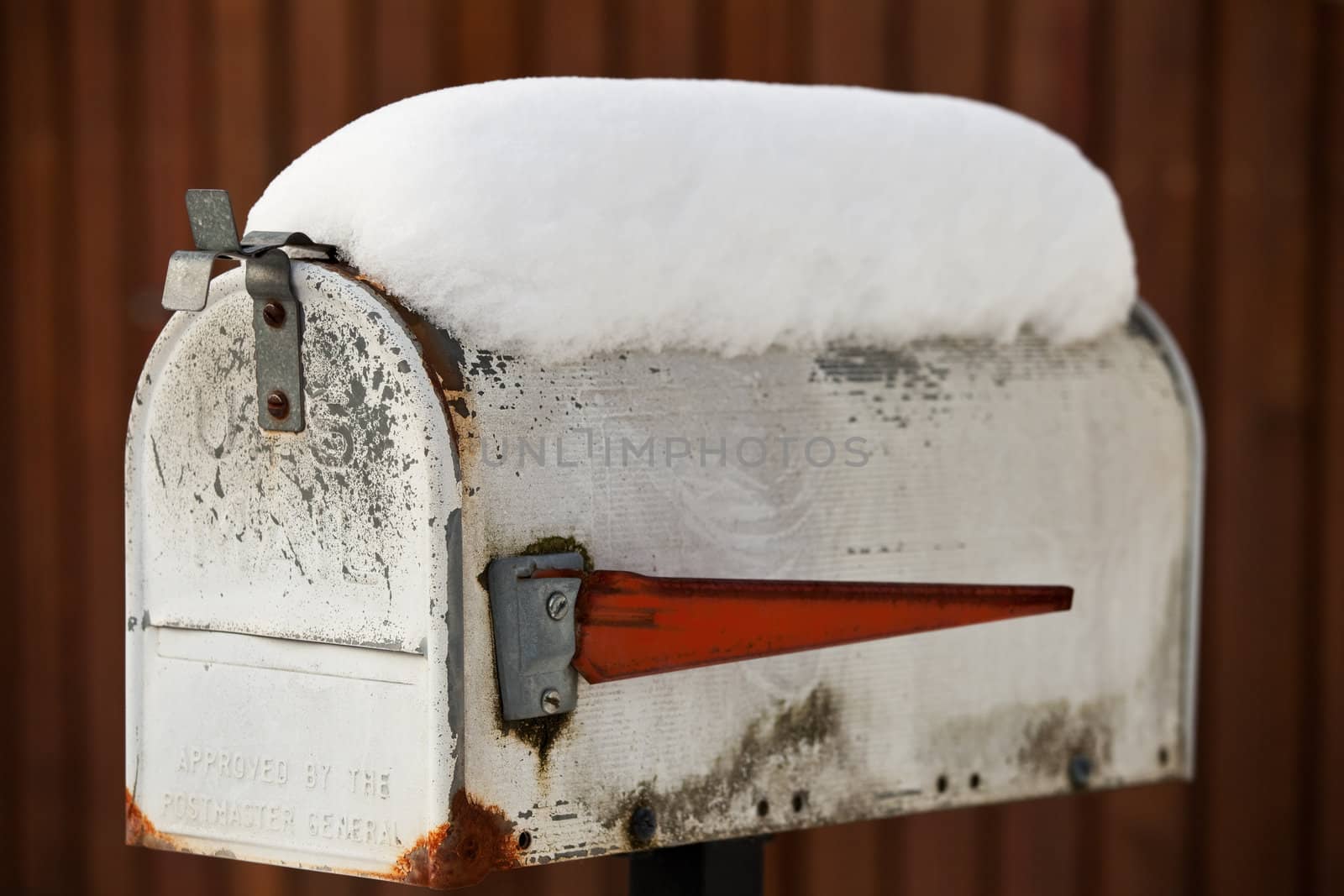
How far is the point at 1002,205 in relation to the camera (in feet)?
5.92

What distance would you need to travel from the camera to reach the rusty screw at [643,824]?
1.46 meters

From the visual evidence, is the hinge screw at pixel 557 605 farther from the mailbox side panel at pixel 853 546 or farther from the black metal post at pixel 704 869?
the black metal post at pixel 704 869

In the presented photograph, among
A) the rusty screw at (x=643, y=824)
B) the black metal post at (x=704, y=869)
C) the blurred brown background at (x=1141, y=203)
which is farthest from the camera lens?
the blurred brown background at (x=1141, y=203)

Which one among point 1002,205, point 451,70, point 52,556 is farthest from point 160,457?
point 52,556

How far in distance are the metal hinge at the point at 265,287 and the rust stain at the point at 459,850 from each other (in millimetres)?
338

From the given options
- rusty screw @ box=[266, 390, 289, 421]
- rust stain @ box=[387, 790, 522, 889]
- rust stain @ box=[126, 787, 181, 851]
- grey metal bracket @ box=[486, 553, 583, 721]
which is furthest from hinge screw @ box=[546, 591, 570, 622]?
rust stain @ box=[126, 787, 181, 851]

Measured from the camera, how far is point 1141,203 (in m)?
3.24

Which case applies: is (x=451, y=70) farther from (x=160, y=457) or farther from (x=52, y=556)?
(x=160, y=457)

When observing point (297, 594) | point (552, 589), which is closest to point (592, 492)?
point (552, 589)

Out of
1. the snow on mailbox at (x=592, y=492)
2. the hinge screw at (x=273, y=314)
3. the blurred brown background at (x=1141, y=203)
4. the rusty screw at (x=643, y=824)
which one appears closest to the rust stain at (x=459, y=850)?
the snow on mailbox at (x=592, y=492)

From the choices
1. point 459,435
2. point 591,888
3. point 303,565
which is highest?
point 459,435

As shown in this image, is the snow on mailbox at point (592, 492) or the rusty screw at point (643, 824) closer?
the snow on mailbox at point (592, 492)

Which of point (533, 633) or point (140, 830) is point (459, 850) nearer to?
point (533, 633)

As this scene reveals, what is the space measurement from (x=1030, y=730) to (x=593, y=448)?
2.12ft
